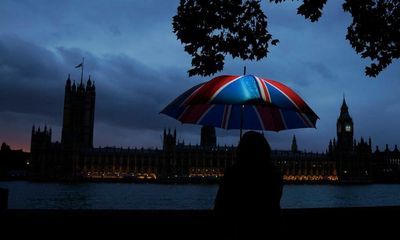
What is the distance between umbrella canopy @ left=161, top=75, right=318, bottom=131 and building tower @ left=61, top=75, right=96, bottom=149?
132787 mm

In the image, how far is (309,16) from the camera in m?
8.36

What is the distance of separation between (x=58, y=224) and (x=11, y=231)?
0.53 metres

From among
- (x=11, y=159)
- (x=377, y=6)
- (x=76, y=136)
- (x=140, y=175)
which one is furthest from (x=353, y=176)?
(x=377, y=6)

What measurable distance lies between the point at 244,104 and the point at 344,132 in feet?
528

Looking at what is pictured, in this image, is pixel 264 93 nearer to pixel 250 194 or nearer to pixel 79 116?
pixel 250 194

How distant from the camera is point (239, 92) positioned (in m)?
6.08

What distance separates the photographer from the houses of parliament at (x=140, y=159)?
437 ft

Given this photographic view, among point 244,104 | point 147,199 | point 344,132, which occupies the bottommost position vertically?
point 147,199

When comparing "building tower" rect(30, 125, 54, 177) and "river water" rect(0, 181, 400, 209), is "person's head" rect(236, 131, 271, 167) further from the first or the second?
"building tower" rect(30, 125, 54, 177)

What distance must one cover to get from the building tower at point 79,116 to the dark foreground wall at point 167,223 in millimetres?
134271

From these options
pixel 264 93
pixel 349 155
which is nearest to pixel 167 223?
pixel 264 93

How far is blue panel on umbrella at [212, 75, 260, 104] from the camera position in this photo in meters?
5.88

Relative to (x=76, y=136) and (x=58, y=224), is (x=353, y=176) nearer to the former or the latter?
(x=76, y=136)

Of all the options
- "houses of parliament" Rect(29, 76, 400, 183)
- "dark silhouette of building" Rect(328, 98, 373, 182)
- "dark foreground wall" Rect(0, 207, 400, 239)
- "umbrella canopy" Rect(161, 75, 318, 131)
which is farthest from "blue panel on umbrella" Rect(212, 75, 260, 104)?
"dark silhouette of building" Rect(328, 98, 373, 182)
